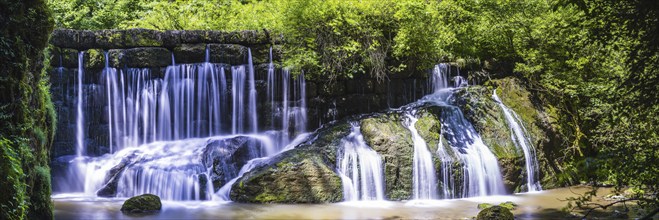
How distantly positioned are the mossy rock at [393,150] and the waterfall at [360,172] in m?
0.17

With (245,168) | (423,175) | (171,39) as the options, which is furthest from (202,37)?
(423,175)

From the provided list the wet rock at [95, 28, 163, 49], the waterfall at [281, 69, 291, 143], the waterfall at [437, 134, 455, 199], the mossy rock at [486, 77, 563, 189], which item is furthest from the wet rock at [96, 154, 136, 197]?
the mossy rock at [486, 77, 563, 189]

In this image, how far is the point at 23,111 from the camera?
6.96 metres

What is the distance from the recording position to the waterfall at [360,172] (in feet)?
41.3

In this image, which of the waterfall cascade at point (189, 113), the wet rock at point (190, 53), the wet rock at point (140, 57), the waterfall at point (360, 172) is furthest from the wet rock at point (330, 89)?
the wet rock at point (140, 57)

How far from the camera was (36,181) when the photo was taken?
24.4 ft

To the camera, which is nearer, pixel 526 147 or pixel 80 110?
pixel 526 147

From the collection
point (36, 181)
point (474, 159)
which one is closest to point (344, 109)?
point (474, 159)

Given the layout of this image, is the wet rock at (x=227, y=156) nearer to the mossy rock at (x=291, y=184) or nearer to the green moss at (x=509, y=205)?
the mossy rock at (x=291, y=184)

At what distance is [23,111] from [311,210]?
19.1ft

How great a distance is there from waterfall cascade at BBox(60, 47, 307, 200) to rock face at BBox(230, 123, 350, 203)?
5.54 feet

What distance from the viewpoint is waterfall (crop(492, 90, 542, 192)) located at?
1420 centimetres

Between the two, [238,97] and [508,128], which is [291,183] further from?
[508,128]

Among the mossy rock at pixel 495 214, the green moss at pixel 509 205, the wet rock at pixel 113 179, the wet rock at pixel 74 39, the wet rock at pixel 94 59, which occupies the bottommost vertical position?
the green moss at pixel 509 205
